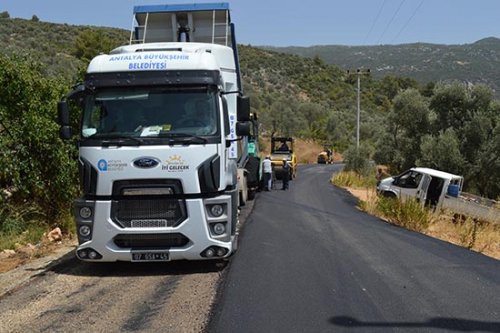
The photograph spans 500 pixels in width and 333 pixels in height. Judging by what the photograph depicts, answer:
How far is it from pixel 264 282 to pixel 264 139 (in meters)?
52.5

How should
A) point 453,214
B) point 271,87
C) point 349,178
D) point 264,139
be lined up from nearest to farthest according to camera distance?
point 453,214 → point 349,178 → point 264,139 → point 271,87

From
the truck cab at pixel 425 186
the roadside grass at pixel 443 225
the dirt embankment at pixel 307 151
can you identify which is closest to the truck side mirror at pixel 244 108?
the roadside grass at pixel 443 225

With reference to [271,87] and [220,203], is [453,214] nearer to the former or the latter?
[220,203]

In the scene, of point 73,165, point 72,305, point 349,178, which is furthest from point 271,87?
point 72,305

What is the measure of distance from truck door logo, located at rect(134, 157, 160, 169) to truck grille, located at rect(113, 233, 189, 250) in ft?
3.22

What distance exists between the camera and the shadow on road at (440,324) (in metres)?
5.73

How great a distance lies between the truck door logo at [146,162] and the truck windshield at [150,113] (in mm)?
374

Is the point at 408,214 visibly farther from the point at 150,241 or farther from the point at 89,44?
the point at 89,44

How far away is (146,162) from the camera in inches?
301

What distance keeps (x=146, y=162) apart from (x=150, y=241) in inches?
45.2

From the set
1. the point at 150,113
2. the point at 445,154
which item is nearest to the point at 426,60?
the point at 445,154

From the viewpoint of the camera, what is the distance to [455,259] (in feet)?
30.3

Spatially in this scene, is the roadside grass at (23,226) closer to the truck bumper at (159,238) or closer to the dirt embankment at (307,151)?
the truck bumper at (159,238)

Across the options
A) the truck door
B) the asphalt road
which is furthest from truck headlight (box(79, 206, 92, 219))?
the truck door
